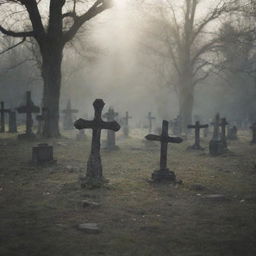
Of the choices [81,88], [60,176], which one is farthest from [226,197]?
[81,88]

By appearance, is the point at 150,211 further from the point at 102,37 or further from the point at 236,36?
the point at 102,37

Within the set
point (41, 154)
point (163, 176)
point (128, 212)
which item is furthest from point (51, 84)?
point (128, 212)

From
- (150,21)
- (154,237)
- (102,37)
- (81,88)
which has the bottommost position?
(154,237)

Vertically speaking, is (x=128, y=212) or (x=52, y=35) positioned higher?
(x=52, y=35)

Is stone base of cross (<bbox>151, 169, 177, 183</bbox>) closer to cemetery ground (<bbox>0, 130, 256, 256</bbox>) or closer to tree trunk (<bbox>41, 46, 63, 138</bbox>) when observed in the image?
cemetery ground (<bbox>0, 130, 256, 256</bbox>)

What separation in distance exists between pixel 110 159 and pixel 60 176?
176 inches

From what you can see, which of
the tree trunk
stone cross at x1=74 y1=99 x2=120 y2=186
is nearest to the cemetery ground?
stone cross at x1=74 y1=99 x2=120 y2=186

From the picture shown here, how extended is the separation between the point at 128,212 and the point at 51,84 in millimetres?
14416

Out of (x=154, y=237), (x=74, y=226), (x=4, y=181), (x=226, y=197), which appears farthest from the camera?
(x=4, y=181)

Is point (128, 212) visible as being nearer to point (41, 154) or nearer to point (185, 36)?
point (41, 154)

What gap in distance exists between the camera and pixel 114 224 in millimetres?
6594

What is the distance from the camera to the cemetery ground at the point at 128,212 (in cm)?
552

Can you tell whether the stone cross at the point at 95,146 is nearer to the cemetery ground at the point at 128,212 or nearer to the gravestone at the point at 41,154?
the cemetery ground at the point at 128,212

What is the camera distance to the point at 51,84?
67.7 ft
